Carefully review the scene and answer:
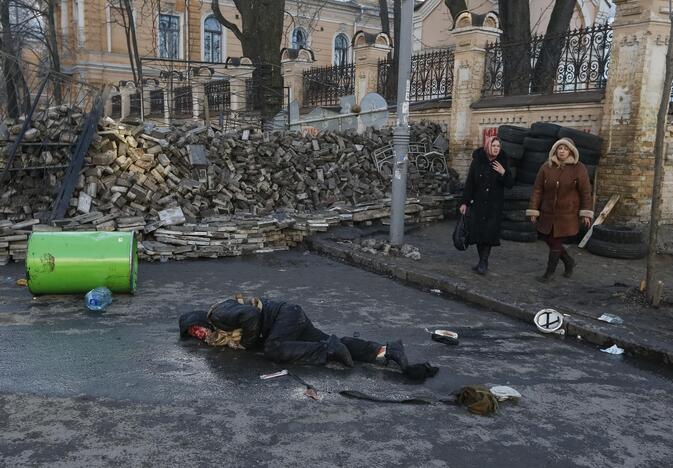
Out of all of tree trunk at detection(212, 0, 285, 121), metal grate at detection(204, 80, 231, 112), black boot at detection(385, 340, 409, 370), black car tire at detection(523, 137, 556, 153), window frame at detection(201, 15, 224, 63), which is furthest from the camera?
window frame at detection(201, 15, 224, 63)

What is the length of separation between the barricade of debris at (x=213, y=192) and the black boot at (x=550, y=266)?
4168 millimetres

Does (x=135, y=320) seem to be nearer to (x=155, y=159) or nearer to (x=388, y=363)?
(x=388, y=363)

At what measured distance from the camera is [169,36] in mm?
35594

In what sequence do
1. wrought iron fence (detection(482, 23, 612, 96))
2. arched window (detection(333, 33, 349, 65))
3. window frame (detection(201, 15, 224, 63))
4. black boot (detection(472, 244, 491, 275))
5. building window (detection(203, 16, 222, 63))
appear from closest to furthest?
black boot (detection(472, 244, 491, 275)) < wrought iron fence (detection(482, 23, 612, 96)) < window frame (detection(201, 15, 224, 63)) < building window (detection(203, 16, 222, 63)) < arched window (detection(333, 33, 349, 65))

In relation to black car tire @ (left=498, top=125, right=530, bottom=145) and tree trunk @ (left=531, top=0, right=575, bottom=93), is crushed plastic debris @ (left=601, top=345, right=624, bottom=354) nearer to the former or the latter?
black car tire @ (left=498, top=125, right=530, bottom=145)

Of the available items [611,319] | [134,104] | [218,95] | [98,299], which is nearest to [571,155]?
[611,319]

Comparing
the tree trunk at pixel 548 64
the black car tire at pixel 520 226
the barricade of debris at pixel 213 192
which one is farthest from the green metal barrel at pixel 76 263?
the tree trunk at pixel 548 64

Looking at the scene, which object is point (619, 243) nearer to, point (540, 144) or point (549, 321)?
point (540, 144)

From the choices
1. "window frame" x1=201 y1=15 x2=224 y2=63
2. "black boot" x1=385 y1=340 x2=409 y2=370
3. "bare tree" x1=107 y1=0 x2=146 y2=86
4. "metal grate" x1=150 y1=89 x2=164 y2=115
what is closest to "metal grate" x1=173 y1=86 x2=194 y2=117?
"metal grate" x1=150 y1=89 x2=164 y2=115

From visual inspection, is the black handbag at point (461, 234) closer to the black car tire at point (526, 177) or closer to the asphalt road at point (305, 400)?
the asphalt road at point (305, 400)

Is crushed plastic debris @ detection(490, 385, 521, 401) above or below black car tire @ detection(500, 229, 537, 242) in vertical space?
below

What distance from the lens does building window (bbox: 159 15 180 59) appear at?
3478 centimetres

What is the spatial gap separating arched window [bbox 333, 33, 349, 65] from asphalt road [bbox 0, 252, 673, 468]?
38.0 meters

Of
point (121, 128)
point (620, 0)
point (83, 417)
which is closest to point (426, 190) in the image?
point (620, 0)
